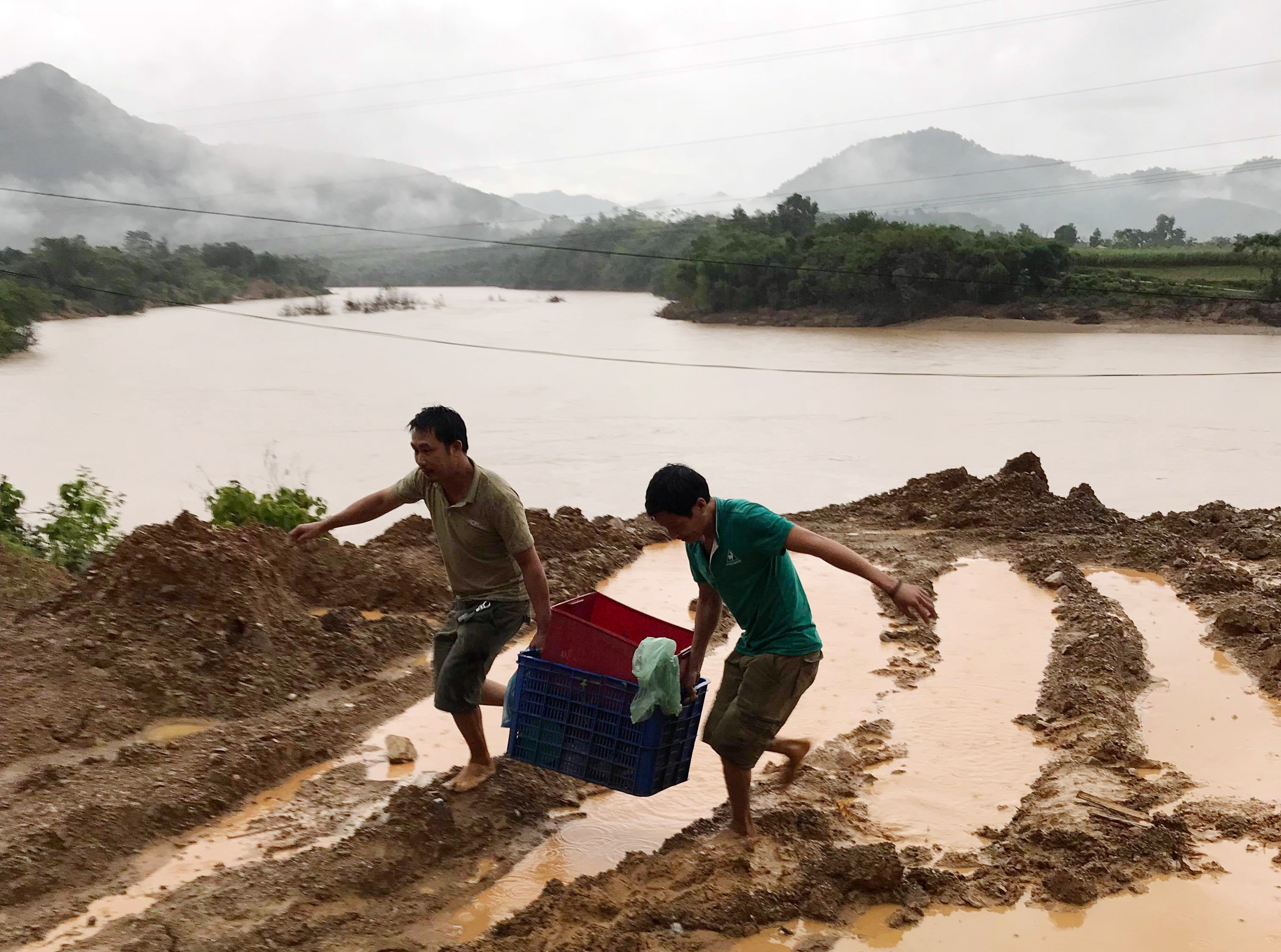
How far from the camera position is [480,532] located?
4.15 metres

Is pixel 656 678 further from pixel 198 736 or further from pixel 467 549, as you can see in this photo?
pixel 198 736

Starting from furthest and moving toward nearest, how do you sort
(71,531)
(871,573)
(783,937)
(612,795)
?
(71,531) → (612,795) → (783,937) → (871,573)

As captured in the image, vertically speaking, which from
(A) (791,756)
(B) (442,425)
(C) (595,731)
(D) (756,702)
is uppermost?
(B) (442,425)

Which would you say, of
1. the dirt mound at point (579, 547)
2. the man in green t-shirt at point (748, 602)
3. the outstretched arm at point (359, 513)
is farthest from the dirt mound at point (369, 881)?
the dirt mound at point (579, 547)

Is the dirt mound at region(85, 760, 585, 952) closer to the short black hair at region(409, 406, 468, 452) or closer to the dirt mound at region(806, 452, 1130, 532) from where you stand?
the short black hair at region(409, 406, 468, 452)

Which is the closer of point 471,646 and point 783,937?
point 783,937

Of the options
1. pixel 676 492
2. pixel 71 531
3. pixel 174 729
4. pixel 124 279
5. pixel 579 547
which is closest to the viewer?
pixel 676 492

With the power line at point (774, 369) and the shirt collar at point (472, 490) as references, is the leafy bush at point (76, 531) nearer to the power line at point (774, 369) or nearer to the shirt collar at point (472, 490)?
the shirt collar at point (472, 490)

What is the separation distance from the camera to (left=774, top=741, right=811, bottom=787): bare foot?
4359 mm

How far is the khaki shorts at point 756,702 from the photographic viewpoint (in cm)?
372

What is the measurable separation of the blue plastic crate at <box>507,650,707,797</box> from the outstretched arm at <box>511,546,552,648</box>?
0.27ft

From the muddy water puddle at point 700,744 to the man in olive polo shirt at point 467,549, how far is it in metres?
0.59

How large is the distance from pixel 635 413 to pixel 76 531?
18.7 m

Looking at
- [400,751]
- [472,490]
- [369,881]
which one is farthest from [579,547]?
[369,881]
